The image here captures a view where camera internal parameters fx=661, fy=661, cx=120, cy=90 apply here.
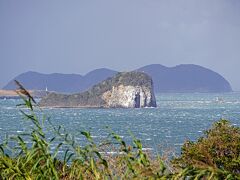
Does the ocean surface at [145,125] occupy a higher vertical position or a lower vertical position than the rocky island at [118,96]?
lower

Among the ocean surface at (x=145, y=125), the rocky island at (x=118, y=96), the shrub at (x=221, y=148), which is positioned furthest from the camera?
the rocky island at (x=118, y=96)

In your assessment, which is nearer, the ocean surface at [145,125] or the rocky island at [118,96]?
the ocean surface at [145,125]

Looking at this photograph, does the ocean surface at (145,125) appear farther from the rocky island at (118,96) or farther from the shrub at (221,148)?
the rocky island at (118,96)

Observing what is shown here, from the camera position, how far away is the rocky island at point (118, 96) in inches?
5906

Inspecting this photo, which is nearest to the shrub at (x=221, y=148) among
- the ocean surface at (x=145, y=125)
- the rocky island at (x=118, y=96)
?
the ocean surface at (x=145, y=125)

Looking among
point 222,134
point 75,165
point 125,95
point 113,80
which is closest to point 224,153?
point 222,134

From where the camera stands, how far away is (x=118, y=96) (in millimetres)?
151125

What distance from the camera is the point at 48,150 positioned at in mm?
4871

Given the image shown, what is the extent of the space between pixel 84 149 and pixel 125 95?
146m

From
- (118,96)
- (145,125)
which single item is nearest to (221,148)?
(145,125)

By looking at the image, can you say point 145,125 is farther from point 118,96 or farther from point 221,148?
point 221,148

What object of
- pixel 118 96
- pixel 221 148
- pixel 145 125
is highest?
pixel 118 96

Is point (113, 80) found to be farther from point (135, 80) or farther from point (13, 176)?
point (13, 176)

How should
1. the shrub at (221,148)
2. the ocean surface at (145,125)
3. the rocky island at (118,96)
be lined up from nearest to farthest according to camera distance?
1. the shrub at (221,148)
2. the ocean surface at (145,125)
3. the rocky island at (118,96)
